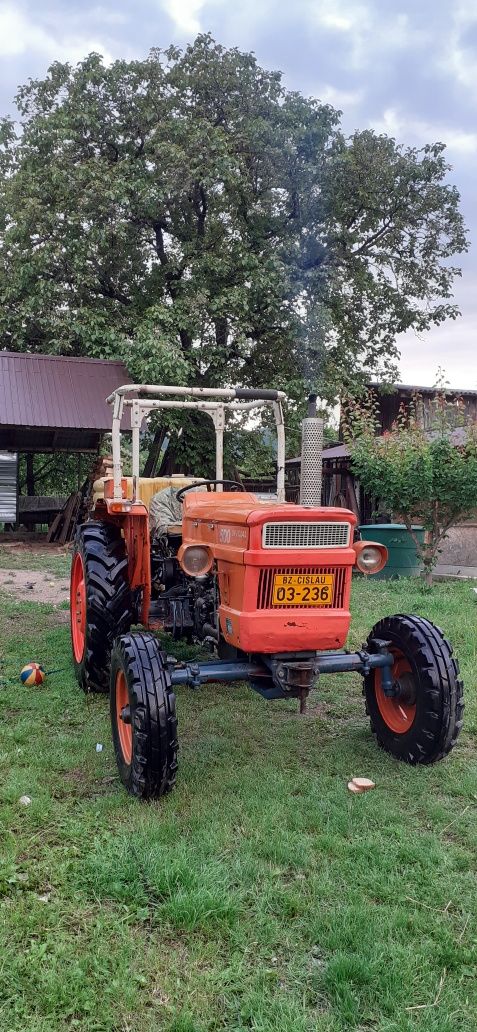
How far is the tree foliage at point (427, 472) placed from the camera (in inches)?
375

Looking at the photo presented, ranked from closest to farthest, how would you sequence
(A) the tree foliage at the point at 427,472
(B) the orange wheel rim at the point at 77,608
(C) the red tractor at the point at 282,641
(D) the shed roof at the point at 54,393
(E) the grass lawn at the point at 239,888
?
(E) the grass lawn at the point at 239,888, (C) the red tractor at the point at 282,641, (B) the orange wheel rim at the point at 77,608, (A) the tree foliage at the point at 427,472, (D) the shed roof at the point at 54,393

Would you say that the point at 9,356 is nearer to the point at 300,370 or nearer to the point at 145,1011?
the point at 300,370

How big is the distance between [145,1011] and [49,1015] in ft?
0.85

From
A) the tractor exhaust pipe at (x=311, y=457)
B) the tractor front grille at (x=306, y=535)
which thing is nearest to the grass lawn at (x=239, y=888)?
the tractor front grille at (x=306, y=535)

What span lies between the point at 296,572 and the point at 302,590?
90 millimetres

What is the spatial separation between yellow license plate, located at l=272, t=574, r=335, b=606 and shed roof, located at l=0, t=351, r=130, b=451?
1085 centimetres

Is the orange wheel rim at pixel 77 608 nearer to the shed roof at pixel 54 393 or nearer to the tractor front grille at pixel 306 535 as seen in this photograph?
the tractor front grille at pixel 306 535

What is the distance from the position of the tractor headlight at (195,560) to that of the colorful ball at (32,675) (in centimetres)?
200

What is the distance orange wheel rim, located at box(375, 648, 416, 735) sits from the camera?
3818 millimetres

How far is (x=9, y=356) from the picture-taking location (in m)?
14.6

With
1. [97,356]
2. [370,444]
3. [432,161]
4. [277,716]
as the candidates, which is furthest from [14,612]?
[432,161]

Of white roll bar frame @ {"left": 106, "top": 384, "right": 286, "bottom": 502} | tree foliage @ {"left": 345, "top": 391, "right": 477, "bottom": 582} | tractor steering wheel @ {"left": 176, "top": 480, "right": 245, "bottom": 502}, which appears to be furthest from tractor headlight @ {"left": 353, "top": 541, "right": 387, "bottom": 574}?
tree foliage @ {"left": 345, "top": 391, "right": 477, "bottom": 582}

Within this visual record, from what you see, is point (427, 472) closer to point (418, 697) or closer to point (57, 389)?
point (418, 697)

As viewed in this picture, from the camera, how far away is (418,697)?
3.65 metres
